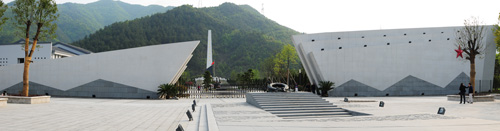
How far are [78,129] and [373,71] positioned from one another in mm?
23296

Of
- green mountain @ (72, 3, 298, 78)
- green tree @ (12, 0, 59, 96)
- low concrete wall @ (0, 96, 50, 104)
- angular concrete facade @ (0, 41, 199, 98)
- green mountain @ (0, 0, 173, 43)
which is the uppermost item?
green mountain @ (0, 0, 173, 43)

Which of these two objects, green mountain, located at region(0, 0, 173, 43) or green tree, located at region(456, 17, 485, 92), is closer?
green tree, located at region(456, 17, 485, 92)

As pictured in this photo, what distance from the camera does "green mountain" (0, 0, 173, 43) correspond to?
9983cm

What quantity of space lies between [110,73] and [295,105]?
1417 cm

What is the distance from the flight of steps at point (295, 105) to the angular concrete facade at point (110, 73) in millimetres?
8230

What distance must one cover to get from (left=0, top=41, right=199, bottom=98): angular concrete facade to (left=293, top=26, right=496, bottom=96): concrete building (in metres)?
11.0

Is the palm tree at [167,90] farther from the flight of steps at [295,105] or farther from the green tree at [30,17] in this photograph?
the green tree at [30,17]

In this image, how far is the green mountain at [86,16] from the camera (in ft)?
328

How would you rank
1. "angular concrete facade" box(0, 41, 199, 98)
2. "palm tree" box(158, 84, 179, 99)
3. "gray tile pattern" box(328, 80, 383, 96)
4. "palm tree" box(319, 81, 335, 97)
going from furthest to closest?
"gray tile pattern" box(328, 80, 383, 96), "palm tree" box(319, 81, 335, 97), "angular concrete facade" box(0, 41, 199, 98), "palm tree" box(158, 84, 179, 99)

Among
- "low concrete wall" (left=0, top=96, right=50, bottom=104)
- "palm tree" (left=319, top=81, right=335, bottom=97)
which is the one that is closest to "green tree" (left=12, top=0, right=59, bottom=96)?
"low concrete wall" (left=0, top=96, right=50, bottom=104)

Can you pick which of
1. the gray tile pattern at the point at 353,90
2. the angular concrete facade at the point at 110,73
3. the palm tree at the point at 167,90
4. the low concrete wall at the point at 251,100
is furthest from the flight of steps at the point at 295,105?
the gray tile pattern at the point at 353,90

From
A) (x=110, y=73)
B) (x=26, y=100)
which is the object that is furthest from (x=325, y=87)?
(x=26, y=100)

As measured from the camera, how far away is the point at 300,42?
2775cm

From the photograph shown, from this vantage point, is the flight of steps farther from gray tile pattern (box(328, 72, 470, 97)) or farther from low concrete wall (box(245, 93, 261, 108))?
gray tile pattern (box(328, 72, 470, 97))
